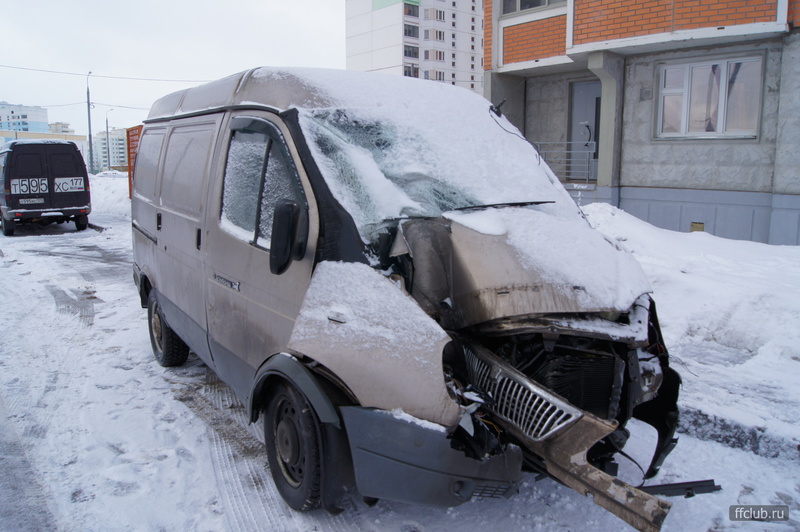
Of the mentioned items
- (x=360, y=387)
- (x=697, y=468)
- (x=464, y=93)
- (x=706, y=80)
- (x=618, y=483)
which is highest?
(x=706, y=80)

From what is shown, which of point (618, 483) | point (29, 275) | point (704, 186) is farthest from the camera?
point (704, 186)

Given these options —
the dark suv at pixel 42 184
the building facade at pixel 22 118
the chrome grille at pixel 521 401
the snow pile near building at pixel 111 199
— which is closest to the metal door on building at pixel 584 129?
the chrome grille at pixel 521 401

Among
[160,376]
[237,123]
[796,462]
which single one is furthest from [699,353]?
[160,376]

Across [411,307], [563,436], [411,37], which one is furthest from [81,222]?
[411,37]

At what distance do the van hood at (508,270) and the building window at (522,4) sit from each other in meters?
12.5

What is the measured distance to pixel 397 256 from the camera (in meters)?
2.91

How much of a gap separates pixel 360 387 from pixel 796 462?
2908 millimetres

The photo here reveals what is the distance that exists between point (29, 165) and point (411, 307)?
17.2 metres

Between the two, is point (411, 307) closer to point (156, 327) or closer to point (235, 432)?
point (235, 432)

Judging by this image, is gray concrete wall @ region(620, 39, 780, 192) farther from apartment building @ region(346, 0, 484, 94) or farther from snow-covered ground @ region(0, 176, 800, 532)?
apartment building @ region(346, 0, 484, 94)

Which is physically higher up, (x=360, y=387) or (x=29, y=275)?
(x=360, y=387)

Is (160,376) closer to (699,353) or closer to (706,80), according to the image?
(699,353)

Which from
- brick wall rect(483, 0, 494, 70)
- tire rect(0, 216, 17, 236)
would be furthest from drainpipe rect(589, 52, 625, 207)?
tire rect(0, 216, 17, 236)

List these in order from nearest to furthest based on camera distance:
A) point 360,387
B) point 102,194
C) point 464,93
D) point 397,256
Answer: point 360,387, point 397,256, point 464,93, point 102,194
